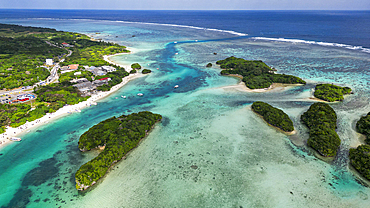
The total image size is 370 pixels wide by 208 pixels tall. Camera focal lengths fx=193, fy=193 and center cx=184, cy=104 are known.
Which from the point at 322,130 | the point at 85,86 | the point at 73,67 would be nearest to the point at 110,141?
the point at 85,86

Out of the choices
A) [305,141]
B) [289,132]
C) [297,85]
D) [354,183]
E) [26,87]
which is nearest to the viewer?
[354,183]

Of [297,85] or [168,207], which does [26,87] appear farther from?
[297,85]

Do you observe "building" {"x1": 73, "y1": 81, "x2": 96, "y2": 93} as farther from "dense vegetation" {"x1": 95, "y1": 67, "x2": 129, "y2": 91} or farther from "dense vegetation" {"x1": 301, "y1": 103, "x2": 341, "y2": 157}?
"dense vegetation" {"x1": 301, "y1": 103, "x2": 341, "y2": 157}

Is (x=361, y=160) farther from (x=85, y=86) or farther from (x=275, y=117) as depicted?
(x=85, y=86)

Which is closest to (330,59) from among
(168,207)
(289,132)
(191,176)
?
(289,132)

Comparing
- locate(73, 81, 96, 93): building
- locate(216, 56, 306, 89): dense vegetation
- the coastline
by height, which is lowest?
locate(73, 81, 96, 93): building

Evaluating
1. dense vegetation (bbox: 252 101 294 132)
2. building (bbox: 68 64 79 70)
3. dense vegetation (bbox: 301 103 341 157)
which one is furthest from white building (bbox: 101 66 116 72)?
dense vegetation (bbox: 301 103 341 157)

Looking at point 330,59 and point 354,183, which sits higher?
point 330,59
